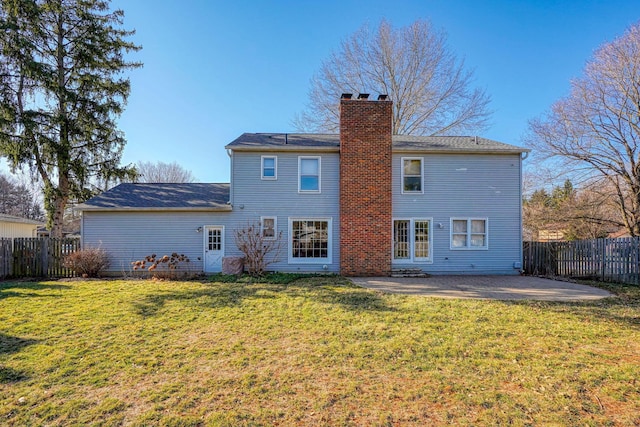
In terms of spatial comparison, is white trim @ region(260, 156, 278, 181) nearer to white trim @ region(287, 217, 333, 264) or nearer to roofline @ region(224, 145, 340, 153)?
roofline @ region(224, 145, 340, 153)

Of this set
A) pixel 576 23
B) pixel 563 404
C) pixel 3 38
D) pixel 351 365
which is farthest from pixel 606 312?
pixel 3 38

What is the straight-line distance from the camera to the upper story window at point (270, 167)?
13263mm

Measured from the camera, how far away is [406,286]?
10133mm

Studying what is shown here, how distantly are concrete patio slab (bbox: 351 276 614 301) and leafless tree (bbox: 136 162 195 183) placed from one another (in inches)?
1331

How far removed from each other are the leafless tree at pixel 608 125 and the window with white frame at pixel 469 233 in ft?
30.7

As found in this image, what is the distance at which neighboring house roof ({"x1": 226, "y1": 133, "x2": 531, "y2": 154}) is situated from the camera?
43.0ft

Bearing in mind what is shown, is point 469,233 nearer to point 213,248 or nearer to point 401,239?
point 401,239

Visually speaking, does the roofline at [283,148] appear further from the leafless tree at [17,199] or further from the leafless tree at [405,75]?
the leafless tree at [17,199]

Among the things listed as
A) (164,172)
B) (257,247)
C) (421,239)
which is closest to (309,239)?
(257,247)

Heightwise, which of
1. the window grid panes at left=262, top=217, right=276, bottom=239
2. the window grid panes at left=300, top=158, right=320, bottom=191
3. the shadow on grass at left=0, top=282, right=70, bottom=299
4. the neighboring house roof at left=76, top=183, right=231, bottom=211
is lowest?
the shadow on grass at left=0, top=282, right=70, bottom=299

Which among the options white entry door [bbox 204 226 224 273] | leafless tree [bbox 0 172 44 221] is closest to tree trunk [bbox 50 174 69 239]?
white entry door [bbox 204 226 224 273]

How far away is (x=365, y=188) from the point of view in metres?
12.7

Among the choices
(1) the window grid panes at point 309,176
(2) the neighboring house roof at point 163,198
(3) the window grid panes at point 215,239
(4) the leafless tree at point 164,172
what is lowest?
(3) the window grid panes at point 215,239

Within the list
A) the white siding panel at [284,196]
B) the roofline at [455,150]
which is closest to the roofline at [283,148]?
the white siding panel at [284,196]
